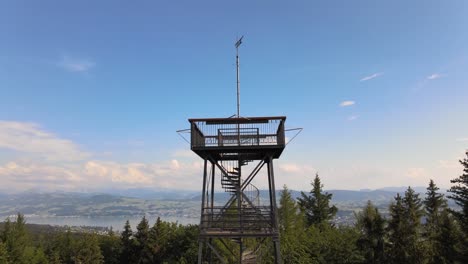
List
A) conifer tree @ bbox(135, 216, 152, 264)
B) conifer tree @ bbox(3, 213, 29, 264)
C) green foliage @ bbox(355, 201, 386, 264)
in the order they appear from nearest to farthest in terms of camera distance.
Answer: green foliage @ bbox(355, 201, 386, 264) < conifer tree @ bbox(3, 213, 29, 264) < conifer tree @ bbox(135, 216, 152, 264)

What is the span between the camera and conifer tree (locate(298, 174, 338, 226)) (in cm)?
5575

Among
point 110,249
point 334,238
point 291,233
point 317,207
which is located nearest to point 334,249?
point 334,238

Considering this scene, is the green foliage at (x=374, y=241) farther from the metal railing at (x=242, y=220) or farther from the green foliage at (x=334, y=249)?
the metal railing at (x=242, y=220)

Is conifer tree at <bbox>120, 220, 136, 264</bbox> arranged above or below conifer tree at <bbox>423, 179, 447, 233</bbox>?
below

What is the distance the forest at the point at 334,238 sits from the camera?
29938 mm

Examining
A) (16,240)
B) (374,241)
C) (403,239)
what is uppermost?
(403,239)

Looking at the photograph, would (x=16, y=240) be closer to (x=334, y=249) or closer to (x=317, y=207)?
(x=334, y=249)

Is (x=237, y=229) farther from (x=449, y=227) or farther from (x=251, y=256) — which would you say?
(x=449, y=227)

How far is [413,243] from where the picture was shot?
3462 centimetres

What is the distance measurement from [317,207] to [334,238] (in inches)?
652

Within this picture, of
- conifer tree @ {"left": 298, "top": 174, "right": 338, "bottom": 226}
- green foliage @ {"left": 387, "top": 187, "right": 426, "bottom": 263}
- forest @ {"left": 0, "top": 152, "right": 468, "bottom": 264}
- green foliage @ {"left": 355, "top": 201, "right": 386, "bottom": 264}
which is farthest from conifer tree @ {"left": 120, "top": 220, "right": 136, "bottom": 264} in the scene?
green foliage @ {"left": 387, "top": 187, "right": 426, "bottom": 263}

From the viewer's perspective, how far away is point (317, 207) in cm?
5612

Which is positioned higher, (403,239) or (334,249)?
(403,239)

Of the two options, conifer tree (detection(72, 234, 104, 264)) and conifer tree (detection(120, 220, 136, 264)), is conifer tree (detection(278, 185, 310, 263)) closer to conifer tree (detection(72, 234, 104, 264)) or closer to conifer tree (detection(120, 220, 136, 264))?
conifer tree (detection(120, 220, 136, 264))
